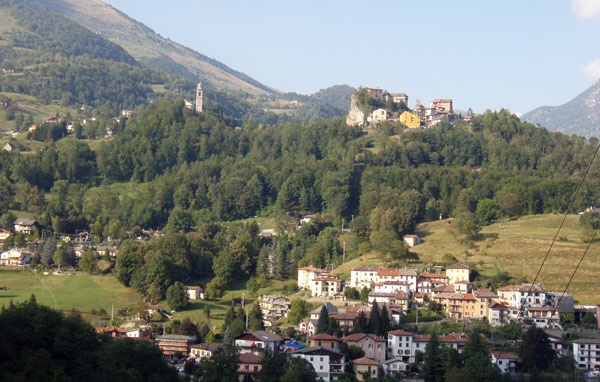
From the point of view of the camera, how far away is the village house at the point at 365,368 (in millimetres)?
34031

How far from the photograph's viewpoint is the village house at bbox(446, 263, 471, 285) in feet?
149

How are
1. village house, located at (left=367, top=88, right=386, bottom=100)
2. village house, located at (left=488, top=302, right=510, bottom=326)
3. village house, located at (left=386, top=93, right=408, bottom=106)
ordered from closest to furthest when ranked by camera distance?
village house, located at (left=488, top=302, right=510, bottom=326)
village house, located at (left=367, top=88, right=386, bottom=100)
village house, located at (left=386, top=93, right=408, bottom=106)

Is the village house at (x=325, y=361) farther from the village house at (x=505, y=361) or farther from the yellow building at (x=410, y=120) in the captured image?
the yellow building at (x=410, y=120)

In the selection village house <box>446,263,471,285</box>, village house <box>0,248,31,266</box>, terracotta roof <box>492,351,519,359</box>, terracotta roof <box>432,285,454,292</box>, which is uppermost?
village house <box>446,263,471,285</box>

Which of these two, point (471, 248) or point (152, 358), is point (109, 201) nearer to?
point (471, 248)

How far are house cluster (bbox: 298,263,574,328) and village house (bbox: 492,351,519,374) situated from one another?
209 inches

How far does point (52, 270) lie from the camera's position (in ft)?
181

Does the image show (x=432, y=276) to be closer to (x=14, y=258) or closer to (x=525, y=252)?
(x=525, y=252)

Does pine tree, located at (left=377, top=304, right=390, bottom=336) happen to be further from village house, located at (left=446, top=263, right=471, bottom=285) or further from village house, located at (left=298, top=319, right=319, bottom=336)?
village house, located at (left=446, top=263, right=471, bottom=285)

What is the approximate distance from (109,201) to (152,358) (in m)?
40.7

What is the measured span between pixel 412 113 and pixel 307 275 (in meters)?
44.0

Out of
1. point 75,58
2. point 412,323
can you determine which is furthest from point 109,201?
point 75,58

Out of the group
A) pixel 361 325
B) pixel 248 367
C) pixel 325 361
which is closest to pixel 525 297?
pixel 361 325

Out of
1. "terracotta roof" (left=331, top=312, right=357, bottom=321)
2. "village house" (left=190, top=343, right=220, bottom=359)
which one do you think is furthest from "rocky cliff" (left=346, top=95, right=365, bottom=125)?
"village house" (left=190, top=343, right=220, bottom=359)
